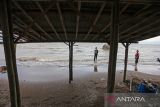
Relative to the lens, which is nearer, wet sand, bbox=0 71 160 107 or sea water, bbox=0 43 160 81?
wet sand, bbox=0 71 160 107

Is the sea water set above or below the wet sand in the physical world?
below

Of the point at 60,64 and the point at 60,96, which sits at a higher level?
the point at 60,96

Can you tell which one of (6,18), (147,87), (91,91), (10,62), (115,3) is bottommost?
(91,91)

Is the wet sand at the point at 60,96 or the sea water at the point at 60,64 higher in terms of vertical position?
the wet sand at the point at 60,96

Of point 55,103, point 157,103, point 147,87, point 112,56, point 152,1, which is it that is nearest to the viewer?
point 152,1

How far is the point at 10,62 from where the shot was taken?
5062mm

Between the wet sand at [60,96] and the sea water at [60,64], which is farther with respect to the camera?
the sea water at [60,64]

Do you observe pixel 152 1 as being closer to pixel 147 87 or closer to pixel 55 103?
pixel 147 87

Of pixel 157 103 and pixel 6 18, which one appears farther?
pixel 157 103

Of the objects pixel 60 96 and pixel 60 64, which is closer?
pixel 60 96

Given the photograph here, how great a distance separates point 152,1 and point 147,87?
202 inches

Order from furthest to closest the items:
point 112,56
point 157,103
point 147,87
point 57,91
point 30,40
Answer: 1. point 30,40
2. point 57,91
3. point 147,87
4. point 157,103
5. point 112,56

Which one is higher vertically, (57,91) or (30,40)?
(30,40)

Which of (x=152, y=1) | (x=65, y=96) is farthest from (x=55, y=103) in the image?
(x=152, y=1)
